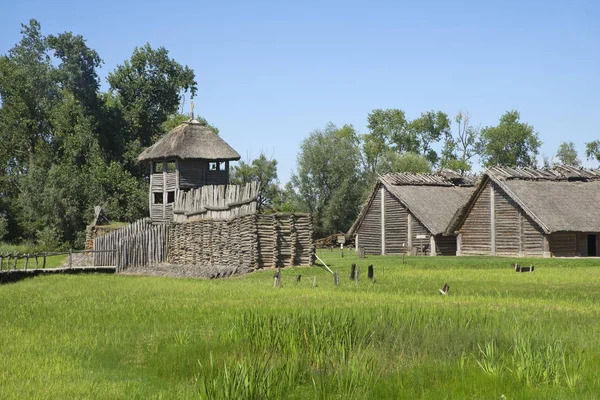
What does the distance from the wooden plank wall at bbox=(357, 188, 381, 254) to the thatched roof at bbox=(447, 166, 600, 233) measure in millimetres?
6861

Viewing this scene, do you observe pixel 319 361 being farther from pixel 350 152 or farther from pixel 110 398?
pixel 350 152

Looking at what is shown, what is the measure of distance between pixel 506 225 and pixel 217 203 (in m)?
17.8

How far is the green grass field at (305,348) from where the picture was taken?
10484 mm

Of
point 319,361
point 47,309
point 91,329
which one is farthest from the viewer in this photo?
point 47,309

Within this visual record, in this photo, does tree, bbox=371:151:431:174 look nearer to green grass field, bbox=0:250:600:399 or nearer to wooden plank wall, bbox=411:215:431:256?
wooden plank wall, bbox=411:215:431:256

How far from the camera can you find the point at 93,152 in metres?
62.2

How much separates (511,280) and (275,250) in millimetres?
10166

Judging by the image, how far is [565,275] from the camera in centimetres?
2988

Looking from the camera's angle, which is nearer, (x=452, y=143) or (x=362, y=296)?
(x=362, y=296)

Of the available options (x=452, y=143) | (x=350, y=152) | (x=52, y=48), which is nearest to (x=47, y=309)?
(x=52, y=48)

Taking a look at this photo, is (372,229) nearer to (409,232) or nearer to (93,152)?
(409,232)

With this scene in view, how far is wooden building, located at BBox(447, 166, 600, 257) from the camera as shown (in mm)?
43406

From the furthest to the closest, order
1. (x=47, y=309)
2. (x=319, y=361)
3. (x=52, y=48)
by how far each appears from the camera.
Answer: (x=52, y=48) → (x=47, y=309) → (x=319, y=361)

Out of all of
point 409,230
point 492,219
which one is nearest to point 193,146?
point 409,230
